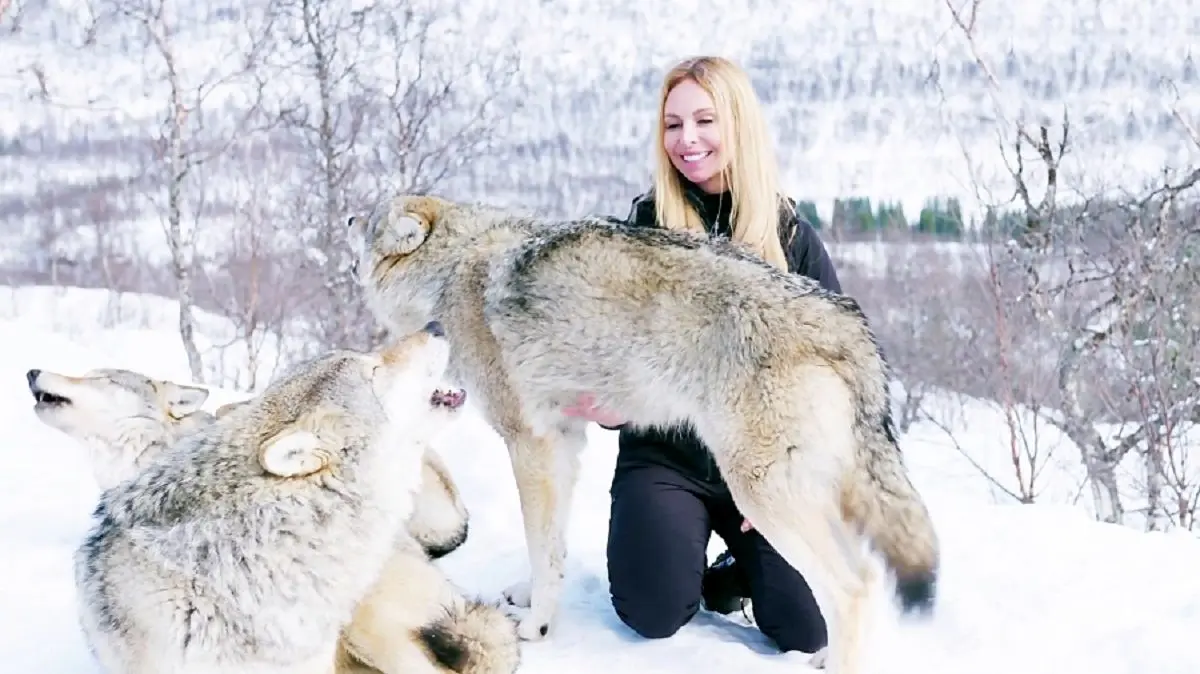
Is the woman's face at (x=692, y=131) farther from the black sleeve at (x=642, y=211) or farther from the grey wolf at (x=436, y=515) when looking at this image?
the grey wolf at (x=436, y=515)

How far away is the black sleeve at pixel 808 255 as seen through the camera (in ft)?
11.6

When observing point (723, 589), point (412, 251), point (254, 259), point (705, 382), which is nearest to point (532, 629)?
point (723, 589)

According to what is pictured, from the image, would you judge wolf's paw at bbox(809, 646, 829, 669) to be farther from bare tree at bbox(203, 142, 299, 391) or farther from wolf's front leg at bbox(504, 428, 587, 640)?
bare tree at bbox(203, 142, 299, 391)

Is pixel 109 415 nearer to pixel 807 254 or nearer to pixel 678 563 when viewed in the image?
pixel 678 563

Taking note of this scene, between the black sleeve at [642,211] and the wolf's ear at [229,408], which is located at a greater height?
the black sleeve at [642,211]

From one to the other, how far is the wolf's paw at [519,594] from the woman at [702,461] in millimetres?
366

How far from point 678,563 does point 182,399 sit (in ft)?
6.39

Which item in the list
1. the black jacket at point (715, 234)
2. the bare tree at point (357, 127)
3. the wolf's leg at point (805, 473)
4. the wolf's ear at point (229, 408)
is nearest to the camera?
the wolf's ear at point (229, 408)

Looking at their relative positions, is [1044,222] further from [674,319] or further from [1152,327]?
[674,319]

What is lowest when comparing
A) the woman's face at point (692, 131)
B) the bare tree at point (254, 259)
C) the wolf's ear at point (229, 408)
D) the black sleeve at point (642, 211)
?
the bare tree at point (254, 259)

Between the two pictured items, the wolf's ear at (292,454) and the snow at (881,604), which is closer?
the wolf's ear at (292,454)

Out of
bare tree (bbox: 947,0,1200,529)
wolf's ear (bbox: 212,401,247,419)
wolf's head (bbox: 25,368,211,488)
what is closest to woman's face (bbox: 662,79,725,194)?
wolf's ear (bbox: 212,401,247,419)

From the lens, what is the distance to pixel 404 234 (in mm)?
3762

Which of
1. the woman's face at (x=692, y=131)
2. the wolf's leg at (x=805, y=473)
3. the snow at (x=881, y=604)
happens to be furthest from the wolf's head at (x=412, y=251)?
the wolf's leg at (x=805, y=473)
